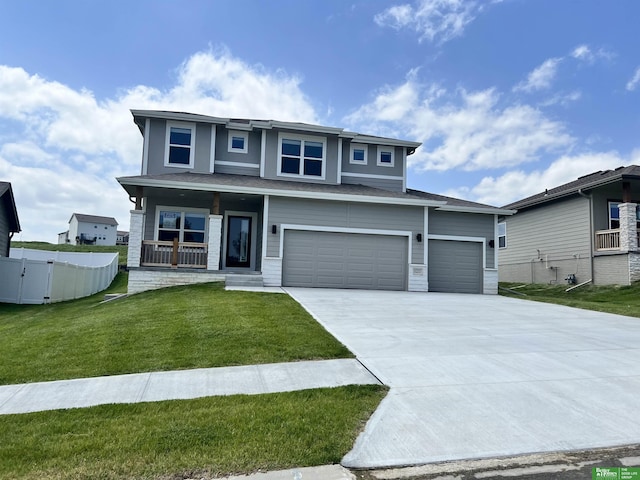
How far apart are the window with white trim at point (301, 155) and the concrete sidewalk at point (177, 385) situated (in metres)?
12.4

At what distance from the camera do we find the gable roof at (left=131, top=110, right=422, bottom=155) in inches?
619

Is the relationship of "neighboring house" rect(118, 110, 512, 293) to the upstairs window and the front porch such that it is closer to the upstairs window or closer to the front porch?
the front porch

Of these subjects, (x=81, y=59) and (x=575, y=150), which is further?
(x=575, y=150)

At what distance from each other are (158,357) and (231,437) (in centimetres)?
276

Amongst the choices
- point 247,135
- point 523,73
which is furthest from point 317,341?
point 523,73

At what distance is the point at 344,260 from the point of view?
14484 millimetres

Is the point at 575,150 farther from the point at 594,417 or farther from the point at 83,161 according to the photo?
the point at 83,161

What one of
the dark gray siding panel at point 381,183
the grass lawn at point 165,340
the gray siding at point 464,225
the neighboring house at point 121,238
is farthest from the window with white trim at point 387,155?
the neighboring house at point 121,238

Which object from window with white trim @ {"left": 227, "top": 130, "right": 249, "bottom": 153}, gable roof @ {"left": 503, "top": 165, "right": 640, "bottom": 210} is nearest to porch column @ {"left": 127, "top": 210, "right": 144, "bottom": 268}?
window with white trim @ {"left": 227, "top": 130, "right": 249, "bottom": 153}

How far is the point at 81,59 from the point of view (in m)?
14.2

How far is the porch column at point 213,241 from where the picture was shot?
13.6 meters

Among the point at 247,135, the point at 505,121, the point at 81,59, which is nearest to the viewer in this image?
the point at 81,59

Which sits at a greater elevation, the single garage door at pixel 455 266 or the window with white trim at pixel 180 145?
the window with white trim at pixel 180 145

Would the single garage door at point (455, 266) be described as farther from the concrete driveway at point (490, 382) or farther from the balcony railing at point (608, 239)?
the concrete driveway at point (490, 382)
